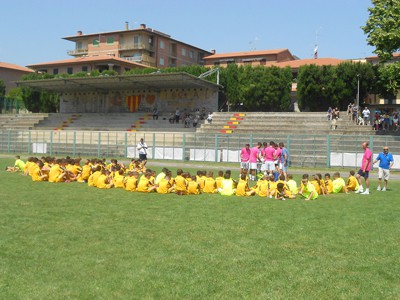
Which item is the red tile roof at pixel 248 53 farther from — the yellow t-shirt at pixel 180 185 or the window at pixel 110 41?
the yellow t-shirt at pixel 180 185

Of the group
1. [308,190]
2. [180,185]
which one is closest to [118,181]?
[180,185]

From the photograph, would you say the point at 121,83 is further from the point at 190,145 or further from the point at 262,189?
the point at 262,189

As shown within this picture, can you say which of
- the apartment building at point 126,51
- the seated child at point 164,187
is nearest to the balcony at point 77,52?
the apartment building at point 126,51

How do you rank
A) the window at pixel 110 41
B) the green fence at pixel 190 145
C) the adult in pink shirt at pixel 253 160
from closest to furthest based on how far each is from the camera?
the adult in pink shirt at pixel 253 160 → the green fence at pixel 190 145 → the window at pixel 110 41

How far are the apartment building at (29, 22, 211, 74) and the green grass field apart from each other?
65.5 metres

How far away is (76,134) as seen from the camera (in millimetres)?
41312

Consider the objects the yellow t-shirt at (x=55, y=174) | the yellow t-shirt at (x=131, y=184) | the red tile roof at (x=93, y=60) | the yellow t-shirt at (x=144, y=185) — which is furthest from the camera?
the red tile roof at (x=93, y=60)

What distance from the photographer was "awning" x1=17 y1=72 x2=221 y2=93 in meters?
45.0

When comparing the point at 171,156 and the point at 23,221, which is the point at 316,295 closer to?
the point at 23,221

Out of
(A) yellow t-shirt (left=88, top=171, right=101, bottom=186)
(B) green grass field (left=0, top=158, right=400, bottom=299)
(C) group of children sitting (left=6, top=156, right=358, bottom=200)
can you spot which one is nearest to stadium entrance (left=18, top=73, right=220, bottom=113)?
(A) yellow t-shirt (left=88, top=171, right=101, bottom=186)

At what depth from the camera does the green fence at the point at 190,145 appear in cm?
3047

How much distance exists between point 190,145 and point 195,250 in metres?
28.4

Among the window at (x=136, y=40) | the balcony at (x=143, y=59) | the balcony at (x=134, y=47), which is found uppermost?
the window at (x=136, y=40)

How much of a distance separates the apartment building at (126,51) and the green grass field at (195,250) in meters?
65.5
